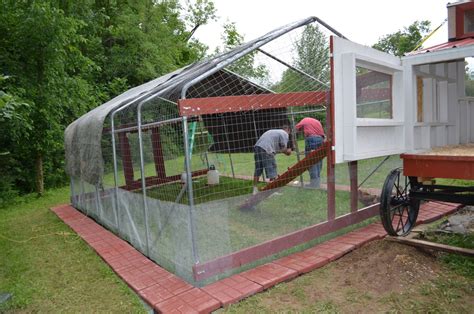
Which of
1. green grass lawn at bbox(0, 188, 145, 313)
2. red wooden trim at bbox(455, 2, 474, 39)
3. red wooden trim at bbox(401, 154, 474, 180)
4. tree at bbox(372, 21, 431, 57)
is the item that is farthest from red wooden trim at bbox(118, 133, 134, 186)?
tree at bbox(372, 21, 431, 57)

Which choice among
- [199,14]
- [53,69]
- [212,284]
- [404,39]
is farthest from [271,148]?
[404,39]

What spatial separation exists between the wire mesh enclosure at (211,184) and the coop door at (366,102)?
0.38 ft

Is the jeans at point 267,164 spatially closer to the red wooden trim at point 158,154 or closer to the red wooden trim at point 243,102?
the red wooden trim at point 158,154

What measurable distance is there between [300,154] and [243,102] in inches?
90.8

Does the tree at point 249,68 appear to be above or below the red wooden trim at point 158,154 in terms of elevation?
above

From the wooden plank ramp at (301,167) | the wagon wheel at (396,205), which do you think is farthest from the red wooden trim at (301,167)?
the wagon wheel at (396,205)

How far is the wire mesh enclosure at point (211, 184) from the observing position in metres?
3.60

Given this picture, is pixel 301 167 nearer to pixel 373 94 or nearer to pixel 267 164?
pixel 373 94

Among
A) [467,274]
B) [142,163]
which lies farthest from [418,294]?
[142,163]

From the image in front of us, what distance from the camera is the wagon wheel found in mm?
4156

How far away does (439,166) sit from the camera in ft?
12.1

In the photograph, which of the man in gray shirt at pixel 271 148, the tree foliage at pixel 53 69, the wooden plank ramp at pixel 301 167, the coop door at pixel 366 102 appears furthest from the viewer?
the tree foliage at pixel 53 69

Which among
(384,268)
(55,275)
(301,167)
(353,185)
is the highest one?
(301,167)

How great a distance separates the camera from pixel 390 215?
421 centimetres
